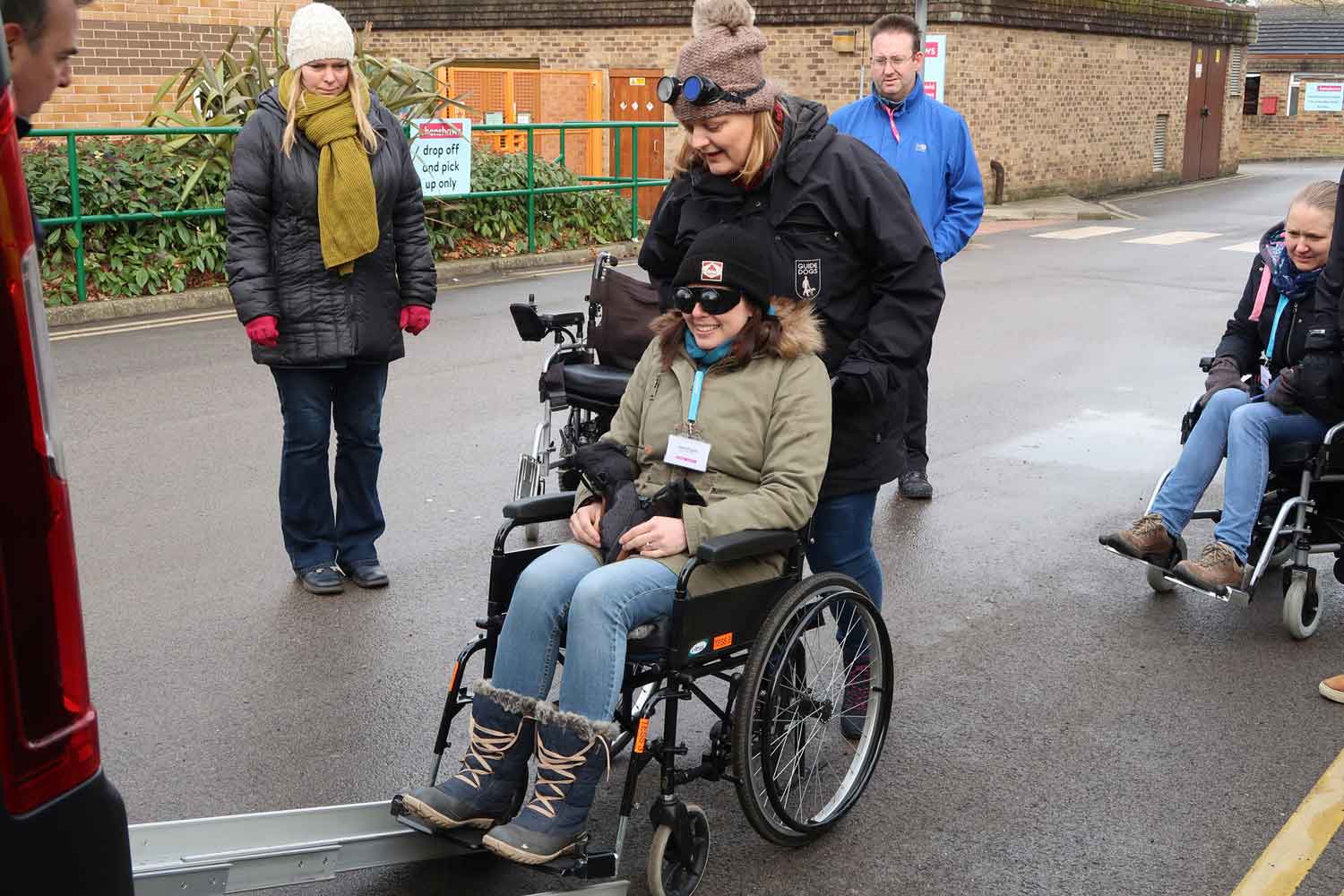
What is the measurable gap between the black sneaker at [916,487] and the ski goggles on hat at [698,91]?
12.0 ft

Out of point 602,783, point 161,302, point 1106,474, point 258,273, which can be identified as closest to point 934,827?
point 602,783

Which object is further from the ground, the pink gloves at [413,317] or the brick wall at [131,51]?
the brick wall at [131,51]

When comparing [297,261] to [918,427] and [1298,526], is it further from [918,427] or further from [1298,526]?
[1298,526]

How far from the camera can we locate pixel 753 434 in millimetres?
4000

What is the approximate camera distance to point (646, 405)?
163 inches

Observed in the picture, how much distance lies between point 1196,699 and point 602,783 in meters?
2.08

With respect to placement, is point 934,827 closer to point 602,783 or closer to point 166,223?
point 602,783

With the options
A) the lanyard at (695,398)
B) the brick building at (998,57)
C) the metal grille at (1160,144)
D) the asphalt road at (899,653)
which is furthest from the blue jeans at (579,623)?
the metal grille at (1160,144)

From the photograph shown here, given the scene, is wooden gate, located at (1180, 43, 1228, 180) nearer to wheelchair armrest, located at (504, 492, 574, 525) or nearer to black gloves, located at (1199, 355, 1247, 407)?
black gloves, located at (1199, 355, 1247, 407)

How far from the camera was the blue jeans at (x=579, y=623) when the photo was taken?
11.7ft

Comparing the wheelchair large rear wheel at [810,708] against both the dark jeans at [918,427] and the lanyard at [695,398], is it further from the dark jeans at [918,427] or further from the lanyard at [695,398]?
the dark jeans at [918,427]

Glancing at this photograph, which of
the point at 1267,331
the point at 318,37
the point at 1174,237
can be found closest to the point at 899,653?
the point at 1267,331

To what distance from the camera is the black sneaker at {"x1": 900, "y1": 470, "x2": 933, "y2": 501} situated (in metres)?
7.47

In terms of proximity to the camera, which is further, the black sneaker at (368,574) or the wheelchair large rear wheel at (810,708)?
the black sneaker at (368,574)
